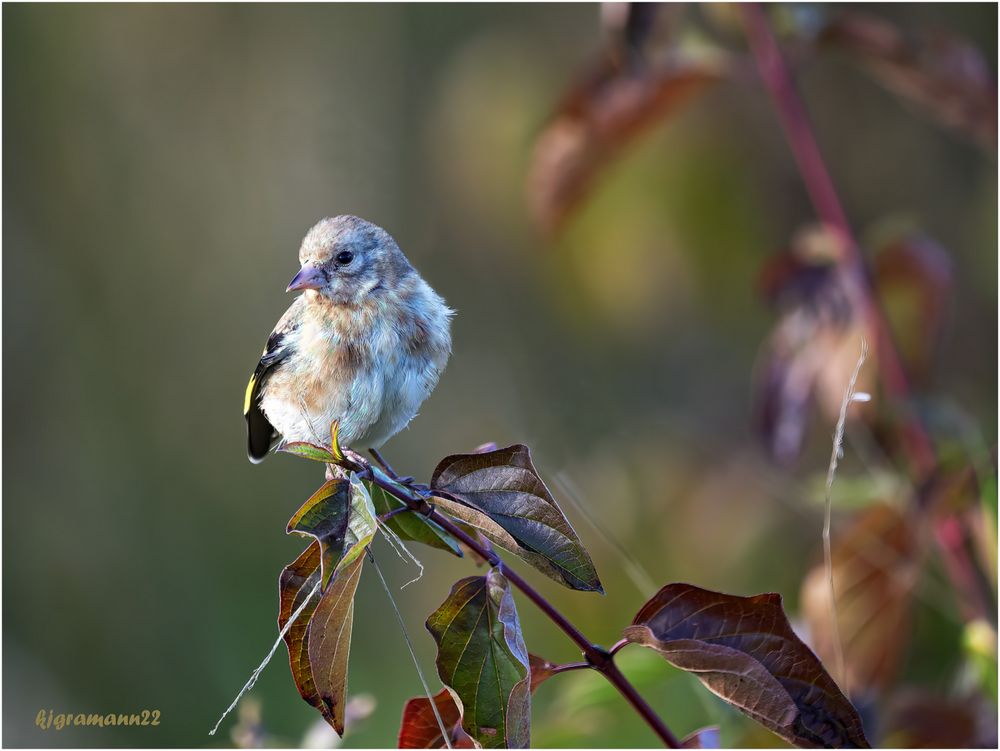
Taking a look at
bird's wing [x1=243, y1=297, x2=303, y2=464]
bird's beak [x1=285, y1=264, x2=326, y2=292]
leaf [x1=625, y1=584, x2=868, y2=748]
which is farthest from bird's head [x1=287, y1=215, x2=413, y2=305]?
leaf [x1=625, y1=584, x2=868, y2=748]

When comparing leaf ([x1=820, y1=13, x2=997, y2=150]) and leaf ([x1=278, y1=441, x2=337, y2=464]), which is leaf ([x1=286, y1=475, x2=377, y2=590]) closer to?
leaf ([x1=278, y1=441, x2=337, y2=464])

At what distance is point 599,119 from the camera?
9.53ft

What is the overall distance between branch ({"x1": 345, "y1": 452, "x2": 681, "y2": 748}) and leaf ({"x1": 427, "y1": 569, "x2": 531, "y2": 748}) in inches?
1.5

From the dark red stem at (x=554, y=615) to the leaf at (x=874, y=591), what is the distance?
109 cm

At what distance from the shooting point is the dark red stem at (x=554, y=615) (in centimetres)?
144

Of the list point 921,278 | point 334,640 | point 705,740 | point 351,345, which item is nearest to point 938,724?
point 705,740

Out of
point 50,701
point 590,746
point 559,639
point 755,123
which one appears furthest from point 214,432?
point 590,746

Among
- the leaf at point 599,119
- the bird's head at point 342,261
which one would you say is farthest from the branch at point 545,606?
the leaf at point 599,119

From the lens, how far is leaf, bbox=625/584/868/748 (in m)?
1.45

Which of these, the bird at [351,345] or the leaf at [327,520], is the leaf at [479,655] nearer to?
the leaf at [327,520]

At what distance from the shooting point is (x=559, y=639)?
428 cm

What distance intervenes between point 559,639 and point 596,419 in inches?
63.5

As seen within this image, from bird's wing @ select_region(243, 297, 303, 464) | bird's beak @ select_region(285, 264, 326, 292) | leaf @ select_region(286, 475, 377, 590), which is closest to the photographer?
leaf @ select_region(286, 475, 377, 590)

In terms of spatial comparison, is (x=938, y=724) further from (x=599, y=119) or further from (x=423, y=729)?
(x=599, y=119)
